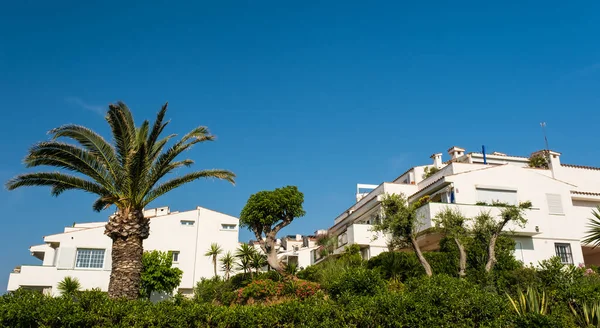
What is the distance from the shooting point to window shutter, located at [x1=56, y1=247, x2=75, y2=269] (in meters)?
43.6

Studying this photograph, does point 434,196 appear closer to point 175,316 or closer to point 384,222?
point 384,222

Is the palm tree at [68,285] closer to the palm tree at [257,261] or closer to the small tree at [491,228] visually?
the palm tree at [257,261]

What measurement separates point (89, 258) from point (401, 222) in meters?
31.7

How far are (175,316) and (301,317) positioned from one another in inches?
158

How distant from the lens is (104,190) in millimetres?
21125

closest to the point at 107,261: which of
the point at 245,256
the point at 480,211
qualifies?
the point at 245,256

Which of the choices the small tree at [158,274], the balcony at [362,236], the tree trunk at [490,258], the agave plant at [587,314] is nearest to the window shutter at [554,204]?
the balcony at [362,236]

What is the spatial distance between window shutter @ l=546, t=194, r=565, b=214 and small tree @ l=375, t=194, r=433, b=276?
15.5 meters

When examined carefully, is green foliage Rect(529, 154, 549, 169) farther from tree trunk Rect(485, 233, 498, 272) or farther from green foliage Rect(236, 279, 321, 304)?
green foliage Rect(236, 279, 321, 304)

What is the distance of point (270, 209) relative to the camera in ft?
123

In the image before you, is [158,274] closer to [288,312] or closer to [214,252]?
[214,252]

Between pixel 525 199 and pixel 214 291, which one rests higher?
pixel 525 199

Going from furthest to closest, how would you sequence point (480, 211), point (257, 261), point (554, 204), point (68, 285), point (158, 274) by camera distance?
1. point (257, 261)
2. point (158, 274)
3. point (68, 285)
4. point (554, 204)
5. point (480, 211)

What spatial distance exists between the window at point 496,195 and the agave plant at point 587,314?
16498 mm
